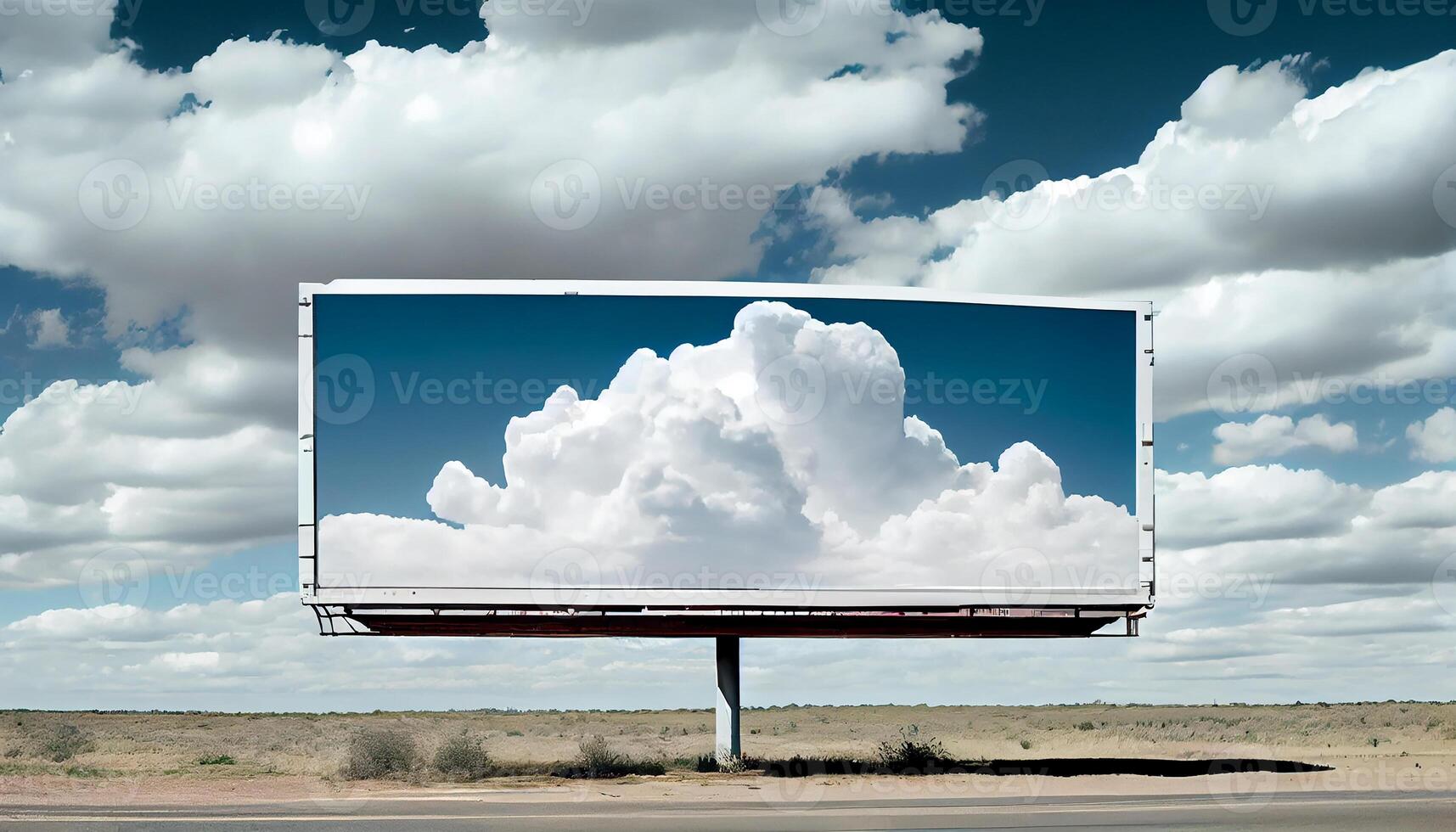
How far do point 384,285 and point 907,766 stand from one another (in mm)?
12670

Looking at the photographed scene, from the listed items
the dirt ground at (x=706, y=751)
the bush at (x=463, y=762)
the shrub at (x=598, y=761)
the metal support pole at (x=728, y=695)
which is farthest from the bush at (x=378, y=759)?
the metal support pole at (x=728, y=695)

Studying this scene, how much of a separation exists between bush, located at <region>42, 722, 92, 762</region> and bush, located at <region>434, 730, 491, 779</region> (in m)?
11.7

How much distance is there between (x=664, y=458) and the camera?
21.8 meters

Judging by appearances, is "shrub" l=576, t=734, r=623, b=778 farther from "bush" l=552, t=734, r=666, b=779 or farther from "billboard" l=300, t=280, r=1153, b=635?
"billboard" l=300, t=280, r=1153, b=635

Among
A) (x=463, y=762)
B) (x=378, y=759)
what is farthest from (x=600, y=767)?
(x=378, y=759)

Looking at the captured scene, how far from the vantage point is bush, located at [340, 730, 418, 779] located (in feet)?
74.5

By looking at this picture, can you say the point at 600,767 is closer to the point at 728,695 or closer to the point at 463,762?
the point at 463,762

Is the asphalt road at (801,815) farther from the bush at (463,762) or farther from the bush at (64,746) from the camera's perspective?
the bush at (64,746)

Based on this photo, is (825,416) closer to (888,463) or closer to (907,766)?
(888,463)

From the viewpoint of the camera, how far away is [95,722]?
6272 cm

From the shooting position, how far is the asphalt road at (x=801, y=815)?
15.6m

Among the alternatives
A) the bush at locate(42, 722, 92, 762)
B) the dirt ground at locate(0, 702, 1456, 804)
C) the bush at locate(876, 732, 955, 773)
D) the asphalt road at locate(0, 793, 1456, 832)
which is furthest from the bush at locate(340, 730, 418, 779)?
the bush at locate(42, 722, 92, 762)

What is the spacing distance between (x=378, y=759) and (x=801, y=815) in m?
9.54

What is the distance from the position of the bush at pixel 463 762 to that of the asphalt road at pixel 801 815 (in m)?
3.31
